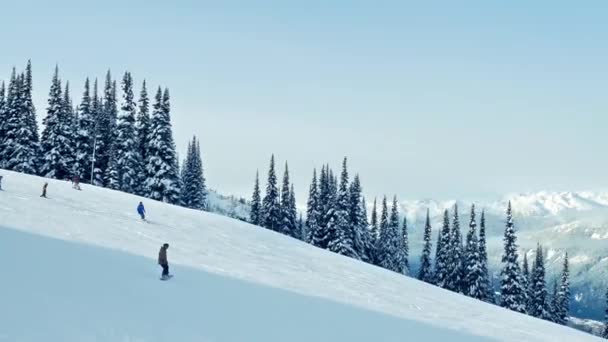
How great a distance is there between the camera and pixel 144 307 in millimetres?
21922

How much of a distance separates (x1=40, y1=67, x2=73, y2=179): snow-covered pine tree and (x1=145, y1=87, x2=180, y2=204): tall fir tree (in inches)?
359

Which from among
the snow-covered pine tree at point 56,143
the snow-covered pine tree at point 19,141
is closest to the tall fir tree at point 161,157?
the snow-covered pine tree at point 56,143

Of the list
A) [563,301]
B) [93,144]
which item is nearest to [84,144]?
[93,144]

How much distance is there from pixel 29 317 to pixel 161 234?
20317 millimetres

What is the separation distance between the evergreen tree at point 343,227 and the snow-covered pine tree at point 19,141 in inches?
1353

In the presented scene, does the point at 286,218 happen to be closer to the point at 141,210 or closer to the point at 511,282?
the point at 511,282

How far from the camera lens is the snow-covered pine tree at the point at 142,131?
7031 centimetres

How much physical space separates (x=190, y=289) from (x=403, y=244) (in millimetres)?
74366

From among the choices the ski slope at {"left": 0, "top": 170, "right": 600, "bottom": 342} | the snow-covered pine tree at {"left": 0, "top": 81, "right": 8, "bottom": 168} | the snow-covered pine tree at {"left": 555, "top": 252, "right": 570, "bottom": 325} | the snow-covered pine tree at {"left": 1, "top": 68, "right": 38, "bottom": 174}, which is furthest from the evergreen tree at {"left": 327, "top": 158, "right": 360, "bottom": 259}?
the snow-covered pine tree at {"left": 0, "top": 81, "right": 8, "bottom": 168}

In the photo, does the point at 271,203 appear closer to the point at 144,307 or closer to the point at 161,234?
the point at 161,234

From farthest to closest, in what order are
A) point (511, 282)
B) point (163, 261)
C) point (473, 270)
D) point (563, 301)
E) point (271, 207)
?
point (271, 207) < point (563, 301) < point (473, 270) < point (511, 282) < point (163, 261)

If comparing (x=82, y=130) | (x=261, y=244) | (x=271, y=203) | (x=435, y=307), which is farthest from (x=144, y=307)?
(x=271, y=203)

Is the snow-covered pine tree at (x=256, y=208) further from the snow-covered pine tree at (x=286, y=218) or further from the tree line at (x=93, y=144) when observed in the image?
the tree line at (x=93, y=144)

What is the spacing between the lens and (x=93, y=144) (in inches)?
2913
